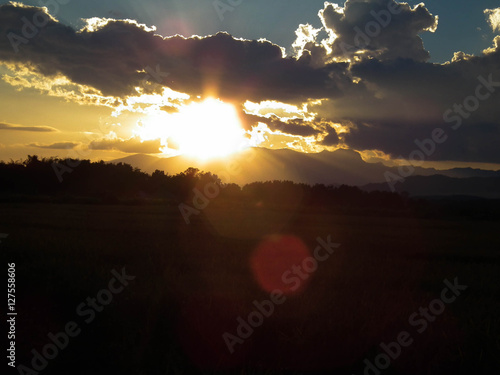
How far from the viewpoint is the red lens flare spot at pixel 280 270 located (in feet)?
27.6

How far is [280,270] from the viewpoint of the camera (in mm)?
9883

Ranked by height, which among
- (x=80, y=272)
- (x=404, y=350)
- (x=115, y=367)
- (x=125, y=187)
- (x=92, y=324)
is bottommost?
(x=404, y=350)

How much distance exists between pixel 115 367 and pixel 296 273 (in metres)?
5.00

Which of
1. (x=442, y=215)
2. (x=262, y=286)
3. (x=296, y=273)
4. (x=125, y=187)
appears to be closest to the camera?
(x=262, y=286)

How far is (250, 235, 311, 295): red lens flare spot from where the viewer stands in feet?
27.6

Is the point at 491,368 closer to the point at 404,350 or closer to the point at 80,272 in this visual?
the point at 404,350

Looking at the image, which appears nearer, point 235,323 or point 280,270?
point 235,323

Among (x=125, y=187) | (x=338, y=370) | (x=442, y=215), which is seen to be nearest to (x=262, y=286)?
(x=338, y=370)

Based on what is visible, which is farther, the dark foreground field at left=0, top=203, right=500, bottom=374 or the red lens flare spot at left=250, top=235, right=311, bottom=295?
the red lens flare spot at left=250, top=235, right=311, bottom=295

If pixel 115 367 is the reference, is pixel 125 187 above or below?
above

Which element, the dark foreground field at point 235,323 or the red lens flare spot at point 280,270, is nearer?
the dark foreground field at point 235,323

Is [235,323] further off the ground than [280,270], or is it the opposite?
[280,270]

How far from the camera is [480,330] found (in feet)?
20.4

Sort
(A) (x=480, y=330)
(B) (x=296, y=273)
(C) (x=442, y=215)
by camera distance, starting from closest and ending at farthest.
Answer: (A) (x=480, y=330)
(B) (x=296, y=273)
(C) (x=442, y=215)
